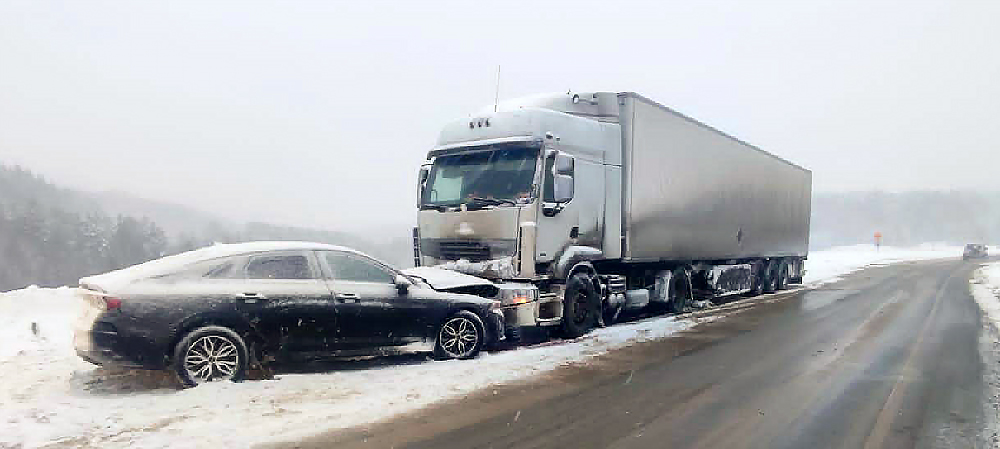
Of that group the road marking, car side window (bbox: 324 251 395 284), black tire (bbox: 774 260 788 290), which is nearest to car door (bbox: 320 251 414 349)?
car side window (bbox: 324 251 395 284)

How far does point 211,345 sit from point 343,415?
74.1 inches

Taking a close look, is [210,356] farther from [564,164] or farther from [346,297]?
[564,164]

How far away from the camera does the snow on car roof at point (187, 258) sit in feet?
20.8

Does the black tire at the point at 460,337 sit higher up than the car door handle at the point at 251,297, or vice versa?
the car door handle at the point at 251,297

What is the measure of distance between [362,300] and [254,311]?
1215mm

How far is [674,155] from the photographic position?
12773 mm

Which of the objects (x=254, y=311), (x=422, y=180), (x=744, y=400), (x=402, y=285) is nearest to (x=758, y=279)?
(x=422, y=180)

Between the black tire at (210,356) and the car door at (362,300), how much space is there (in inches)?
43.4

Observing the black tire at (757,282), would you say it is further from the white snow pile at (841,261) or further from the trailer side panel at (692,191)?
the white snow pile at (841,261)

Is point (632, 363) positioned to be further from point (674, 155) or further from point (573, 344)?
point (674, 155)

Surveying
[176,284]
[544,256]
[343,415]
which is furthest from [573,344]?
[176,284]

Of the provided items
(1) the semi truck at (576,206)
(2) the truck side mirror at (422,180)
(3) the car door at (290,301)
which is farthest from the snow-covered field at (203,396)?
(2) the truck side mirror at (422,180)

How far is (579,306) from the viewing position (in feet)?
34.4

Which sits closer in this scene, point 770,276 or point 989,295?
point 989,295
